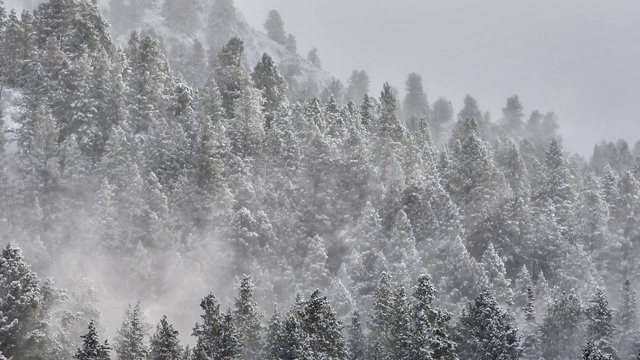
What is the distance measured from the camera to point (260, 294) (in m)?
70.1

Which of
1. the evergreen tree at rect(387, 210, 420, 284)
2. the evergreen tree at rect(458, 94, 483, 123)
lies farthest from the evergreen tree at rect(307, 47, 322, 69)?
the evergreen tree at rect(387, 210, 420, 284)

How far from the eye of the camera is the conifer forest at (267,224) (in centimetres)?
5467

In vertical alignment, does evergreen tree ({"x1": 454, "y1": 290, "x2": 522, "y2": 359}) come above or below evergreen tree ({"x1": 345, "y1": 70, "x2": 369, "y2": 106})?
below

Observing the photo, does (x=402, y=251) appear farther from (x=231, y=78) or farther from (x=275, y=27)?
(x=275, y=27)

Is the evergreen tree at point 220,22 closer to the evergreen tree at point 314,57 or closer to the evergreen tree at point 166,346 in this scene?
the evergreen tree at point 314,57

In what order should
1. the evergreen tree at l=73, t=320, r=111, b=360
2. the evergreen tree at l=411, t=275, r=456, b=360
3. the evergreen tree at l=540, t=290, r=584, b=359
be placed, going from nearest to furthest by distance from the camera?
the evergreen tree at l=73, t=320, r=111, b=360 < the evergreen tree at l=411, t=275, r=456, b=360 < the evergreen tree at l=540, t=290, r=584, b=359

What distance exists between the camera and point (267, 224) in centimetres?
7662

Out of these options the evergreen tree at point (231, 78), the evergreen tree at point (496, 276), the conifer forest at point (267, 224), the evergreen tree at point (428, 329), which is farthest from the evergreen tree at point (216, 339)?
the evergreen tree at point (231, 78)

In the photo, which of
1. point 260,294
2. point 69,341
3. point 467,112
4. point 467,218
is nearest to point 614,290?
point 467,218

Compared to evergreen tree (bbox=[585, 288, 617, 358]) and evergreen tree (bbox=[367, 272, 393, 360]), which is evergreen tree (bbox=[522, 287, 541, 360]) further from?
evergreen tree (bbox=[367, 272, 393, 360])

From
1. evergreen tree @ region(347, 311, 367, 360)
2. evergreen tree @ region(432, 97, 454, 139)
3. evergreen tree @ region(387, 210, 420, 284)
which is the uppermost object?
evergreen tree @ region(432, 97, 454, 139)

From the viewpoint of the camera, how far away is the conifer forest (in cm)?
5467

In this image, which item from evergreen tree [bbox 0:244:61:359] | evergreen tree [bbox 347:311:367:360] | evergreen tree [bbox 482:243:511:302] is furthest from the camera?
evergreen tree [bbox 482:243:511:302]

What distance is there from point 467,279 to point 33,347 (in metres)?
39.2
